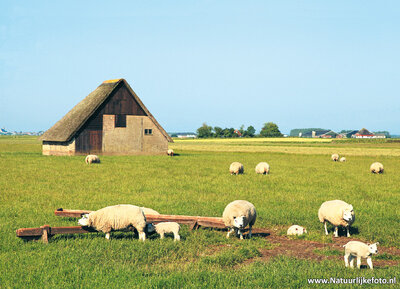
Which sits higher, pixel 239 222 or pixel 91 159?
pixel 91 159

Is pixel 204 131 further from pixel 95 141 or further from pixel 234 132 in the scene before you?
pixel 95 141

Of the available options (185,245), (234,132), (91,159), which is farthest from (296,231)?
(234,132)

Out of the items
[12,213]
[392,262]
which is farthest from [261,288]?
[12,213]

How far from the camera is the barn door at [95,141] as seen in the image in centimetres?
4691

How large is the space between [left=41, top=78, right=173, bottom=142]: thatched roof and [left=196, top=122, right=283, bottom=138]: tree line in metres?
121

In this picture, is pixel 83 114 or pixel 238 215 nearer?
pixel 238 215

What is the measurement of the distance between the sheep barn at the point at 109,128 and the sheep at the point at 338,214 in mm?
38602

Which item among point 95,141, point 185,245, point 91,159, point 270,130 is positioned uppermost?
point 270,130

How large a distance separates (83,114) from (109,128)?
3.45 metres

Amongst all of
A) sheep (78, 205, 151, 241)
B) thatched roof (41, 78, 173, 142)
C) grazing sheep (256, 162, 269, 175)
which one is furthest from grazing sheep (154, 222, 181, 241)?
thatched roof (41, 78, 173, 142)

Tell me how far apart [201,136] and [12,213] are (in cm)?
16582

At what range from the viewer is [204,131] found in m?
179

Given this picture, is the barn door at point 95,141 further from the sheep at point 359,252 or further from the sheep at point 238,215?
the sheep at point 359,252

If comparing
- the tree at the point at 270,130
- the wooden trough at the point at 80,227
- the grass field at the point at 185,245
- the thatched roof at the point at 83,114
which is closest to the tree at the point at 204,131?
the tree at the point at 270,130
